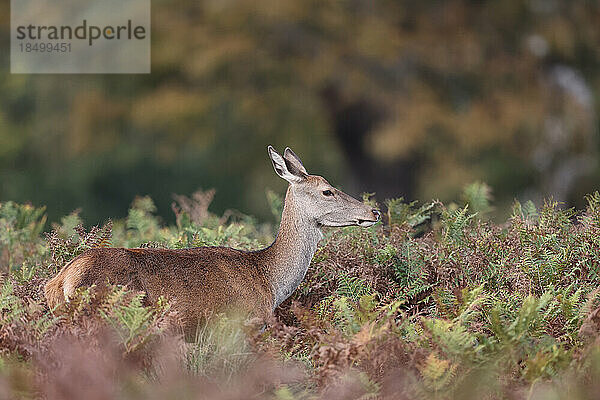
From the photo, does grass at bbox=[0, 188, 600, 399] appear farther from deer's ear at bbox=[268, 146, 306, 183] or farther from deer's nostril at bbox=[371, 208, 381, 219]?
deer's ear at bbox=[268, 146, 306, 183]

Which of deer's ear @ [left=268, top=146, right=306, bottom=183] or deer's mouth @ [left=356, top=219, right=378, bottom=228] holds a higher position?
deer's ear @ [left=268, top=146, right=306, bottom=183]

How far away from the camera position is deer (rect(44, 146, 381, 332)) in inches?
194

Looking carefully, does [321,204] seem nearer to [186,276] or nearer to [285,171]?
[285,171]

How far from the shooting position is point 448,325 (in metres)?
4.25

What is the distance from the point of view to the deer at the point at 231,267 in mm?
4934

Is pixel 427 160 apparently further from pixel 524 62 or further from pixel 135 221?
pixel 135 221

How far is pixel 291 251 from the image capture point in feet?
18.7

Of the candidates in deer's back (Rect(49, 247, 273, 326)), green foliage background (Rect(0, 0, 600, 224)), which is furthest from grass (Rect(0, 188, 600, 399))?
green foliage background (Rect(0, 0, 600, 224))

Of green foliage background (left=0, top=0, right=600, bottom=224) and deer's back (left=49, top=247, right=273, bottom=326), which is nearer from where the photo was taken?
deer's back (left=49, top=247, right=273, bottom=326)

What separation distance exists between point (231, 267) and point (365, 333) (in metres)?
1.47

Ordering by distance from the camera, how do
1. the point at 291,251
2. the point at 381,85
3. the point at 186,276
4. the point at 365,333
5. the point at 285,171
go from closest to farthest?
the point at 365,333 < the point at 186,276 < the point at 291,251 < the point at 285,171 < the point at 381,85

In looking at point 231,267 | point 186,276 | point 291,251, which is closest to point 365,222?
point 291,251

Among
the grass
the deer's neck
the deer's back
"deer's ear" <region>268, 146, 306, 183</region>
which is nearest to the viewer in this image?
the grass

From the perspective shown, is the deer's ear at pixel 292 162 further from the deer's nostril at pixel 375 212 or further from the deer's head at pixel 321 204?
the deer's nostril at pixel 375 212
